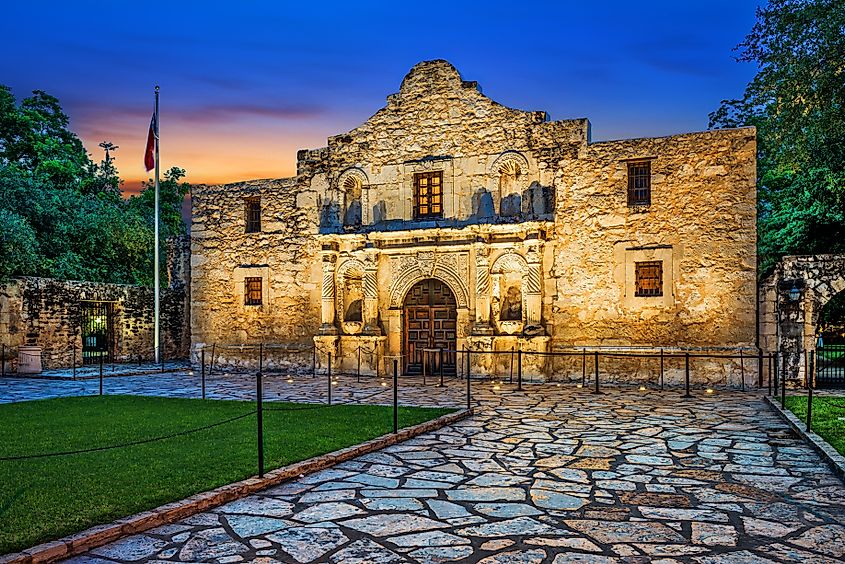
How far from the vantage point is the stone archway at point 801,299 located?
16.0m

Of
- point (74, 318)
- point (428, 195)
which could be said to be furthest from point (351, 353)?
point (74, 318)

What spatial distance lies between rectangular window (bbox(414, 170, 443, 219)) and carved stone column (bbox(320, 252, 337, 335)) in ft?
9.43

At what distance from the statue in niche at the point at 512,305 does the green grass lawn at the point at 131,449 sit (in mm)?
6967

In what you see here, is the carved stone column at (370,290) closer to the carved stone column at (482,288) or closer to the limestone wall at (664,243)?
the carved stone column at (482,288)

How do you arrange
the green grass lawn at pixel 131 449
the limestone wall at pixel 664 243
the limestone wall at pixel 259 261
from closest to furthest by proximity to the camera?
the green grass lawn at pixel 131 449 < the limestone wall at pixel 664 243 < the limestone wall at pixel 259 261

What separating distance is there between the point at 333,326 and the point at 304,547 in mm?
15214

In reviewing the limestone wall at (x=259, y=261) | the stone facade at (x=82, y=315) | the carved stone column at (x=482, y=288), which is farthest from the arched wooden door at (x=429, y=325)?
the stone facade at (x=82, y=315)

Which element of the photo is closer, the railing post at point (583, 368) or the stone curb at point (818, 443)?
the stone curb at point (818, 443)

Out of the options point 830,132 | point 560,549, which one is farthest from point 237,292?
point 560,549

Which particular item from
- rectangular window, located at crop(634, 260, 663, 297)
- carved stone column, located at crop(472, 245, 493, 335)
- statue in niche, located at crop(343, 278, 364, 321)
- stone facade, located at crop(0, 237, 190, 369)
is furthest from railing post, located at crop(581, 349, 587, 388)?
stone facade, located at crop(0, 237, 190, 369)

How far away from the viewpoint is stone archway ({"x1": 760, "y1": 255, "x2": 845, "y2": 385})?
16047mm

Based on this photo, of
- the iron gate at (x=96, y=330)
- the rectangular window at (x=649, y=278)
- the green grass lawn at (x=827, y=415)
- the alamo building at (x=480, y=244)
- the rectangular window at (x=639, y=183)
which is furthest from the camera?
the iron gate at (x=96, y=330)

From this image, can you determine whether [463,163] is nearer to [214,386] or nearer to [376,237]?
[376,237]

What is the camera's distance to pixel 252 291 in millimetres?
22062
